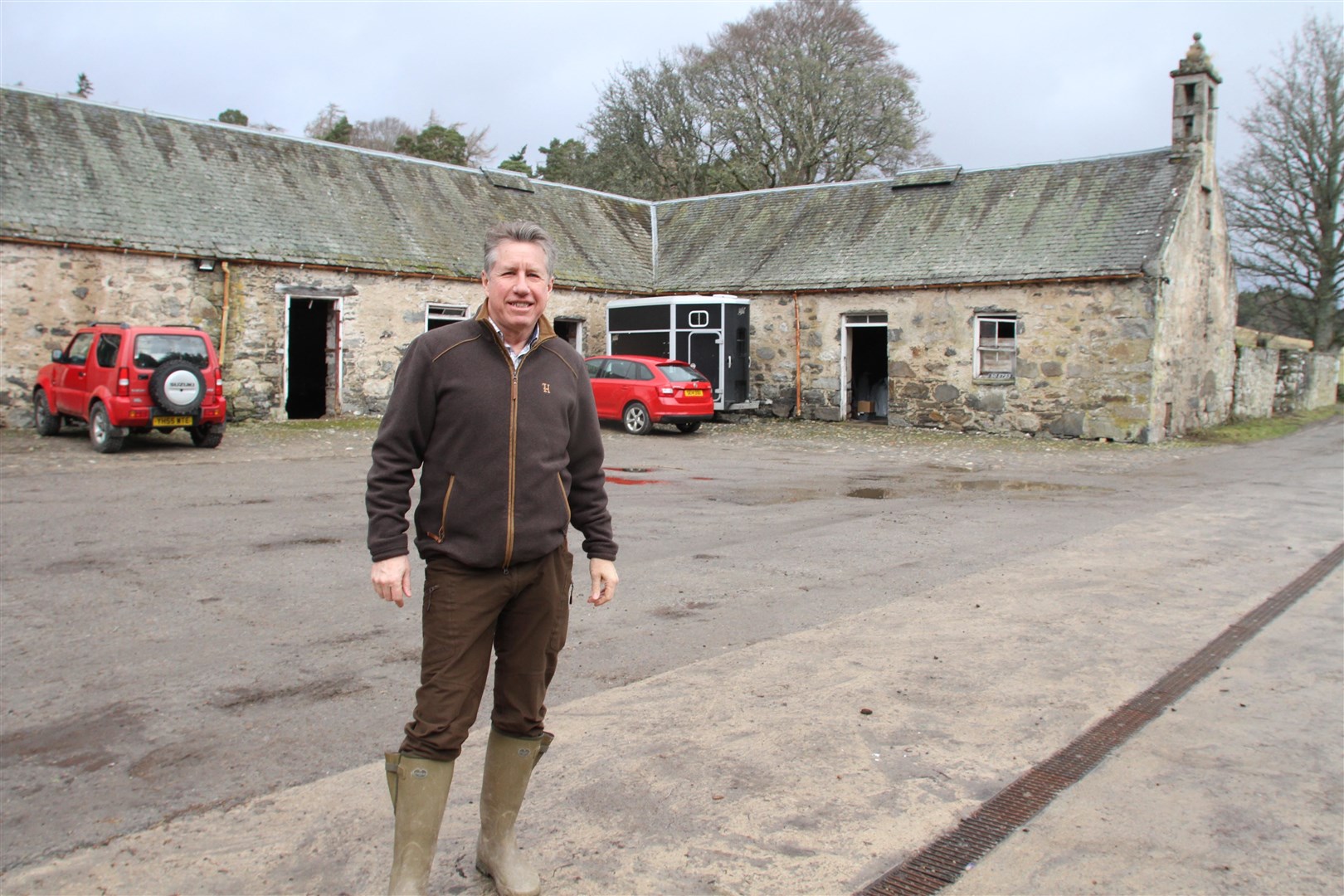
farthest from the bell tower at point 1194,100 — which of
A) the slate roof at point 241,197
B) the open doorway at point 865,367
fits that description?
the slate roof at point 241,197

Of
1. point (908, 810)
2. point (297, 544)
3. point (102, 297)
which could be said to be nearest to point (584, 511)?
→ point (908, 810)

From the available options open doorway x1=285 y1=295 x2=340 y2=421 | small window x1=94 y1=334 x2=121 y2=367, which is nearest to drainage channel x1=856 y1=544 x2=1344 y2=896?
small window x1=94 y1=334 x2=121 y2=367

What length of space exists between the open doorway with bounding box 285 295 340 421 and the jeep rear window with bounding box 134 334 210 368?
219 inches

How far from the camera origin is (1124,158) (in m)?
22.7

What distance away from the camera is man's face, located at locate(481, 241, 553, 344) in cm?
308

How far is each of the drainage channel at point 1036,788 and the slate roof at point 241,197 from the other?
1865cm

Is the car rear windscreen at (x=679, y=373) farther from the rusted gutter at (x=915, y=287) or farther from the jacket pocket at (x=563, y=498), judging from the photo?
the jacket pocket at (x=563, y=498)

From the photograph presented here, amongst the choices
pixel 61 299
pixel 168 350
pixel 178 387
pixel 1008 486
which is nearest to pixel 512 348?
pixel 1008 486

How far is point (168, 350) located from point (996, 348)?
1604 centimetres

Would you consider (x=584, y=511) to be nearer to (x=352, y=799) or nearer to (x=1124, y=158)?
(x=352, y=799)

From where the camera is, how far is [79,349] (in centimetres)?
1569

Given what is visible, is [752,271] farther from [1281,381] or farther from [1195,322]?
[1281,381]

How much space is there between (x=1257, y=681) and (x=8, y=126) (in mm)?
21387

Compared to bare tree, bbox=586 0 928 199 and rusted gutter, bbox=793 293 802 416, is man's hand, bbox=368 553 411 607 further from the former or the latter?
bare tree, bbox=586 0 928 199
